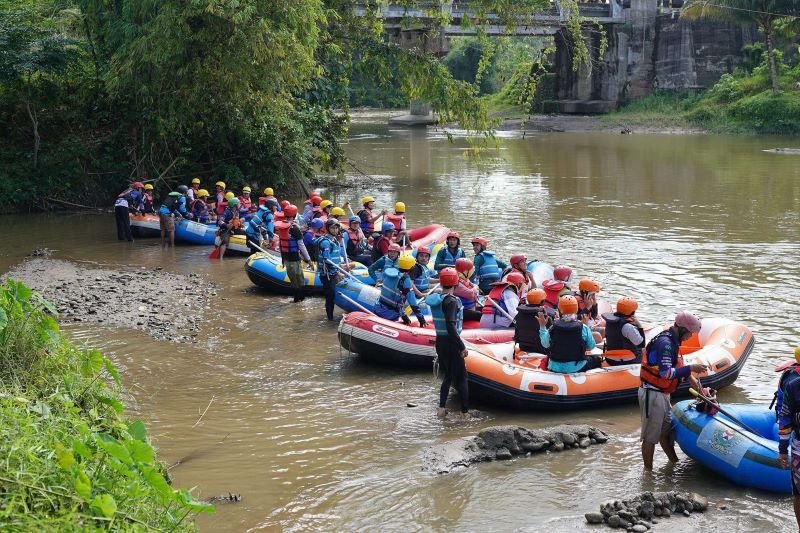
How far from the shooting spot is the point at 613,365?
952 cm

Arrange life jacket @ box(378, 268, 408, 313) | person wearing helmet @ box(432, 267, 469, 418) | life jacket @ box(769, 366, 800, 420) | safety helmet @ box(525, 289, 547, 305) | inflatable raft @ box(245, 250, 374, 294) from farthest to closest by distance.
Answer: inflatable raft @ box(245, 250, 374, 294), life jacket @ box(378, 268, 408, 313), safety helmet @ box(525, 289, 547, 305), person wearing helmet @ box(432, 267, 469, 418), life jacket @ box(769, 366, 800, 420)

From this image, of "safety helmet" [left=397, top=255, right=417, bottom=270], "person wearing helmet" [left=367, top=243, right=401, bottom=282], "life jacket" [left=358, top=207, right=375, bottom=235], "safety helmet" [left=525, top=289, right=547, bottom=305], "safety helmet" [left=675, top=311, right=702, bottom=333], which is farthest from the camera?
"life jacket" [left=358, top=207, right=375, bottom=235]

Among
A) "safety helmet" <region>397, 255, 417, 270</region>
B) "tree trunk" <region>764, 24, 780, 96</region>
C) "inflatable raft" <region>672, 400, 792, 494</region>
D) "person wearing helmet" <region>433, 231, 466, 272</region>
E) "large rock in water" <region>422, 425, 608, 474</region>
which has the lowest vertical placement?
"large rock in water" <region>422, 425, 608, 474</region>

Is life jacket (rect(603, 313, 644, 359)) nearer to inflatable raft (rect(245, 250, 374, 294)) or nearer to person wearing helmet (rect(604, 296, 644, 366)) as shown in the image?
person wearing helmet (rect(604, 296, 644, 366))

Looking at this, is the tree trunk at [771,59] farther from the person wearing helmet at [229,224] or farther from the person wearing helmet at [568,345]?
the person wearing helmet at [568,345]

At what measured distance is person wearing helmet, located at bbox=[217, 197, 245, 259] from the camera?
17641mm

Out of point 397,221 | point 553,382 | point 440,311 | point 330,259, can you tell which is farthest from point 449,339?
point 397,221

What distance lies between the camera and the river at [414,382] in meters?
7.34

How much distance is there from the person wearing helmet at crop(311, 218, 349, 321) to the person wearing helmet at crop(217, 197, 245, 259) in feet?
14.3

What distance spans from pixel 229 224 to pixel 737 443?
1200 centimetres

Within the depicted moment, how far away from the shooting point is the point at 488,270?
1283 cm

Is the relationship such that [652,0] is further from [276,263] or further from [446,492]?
[446,492]

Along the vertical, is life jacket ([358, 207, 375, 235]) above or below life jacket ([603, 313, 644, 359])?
above

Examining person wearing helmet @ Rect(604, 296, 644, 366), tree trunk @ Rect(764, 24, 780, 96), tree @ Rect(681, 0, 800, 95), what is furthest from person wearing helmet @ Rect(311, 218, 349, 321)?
tree trunk @ Rect(764, 24, 780, 96)
